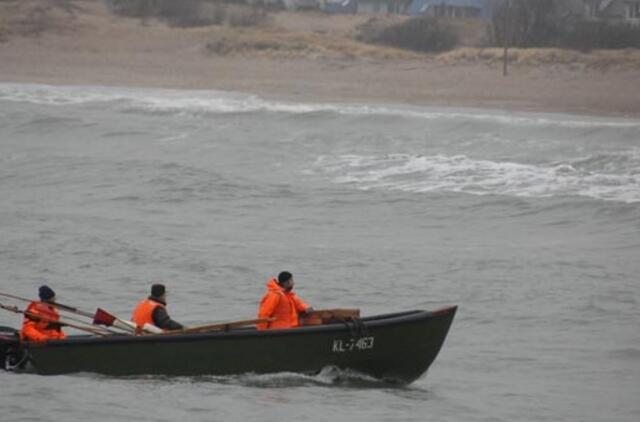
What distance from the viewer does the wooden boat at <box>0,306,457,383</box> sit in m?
13.9

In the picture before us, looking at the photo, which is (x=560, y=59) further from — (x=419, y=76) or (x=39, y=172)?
(x=39, y=172)

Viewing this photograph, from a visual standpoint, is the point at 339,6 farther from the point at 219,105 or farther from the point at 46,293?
the point at 46,293

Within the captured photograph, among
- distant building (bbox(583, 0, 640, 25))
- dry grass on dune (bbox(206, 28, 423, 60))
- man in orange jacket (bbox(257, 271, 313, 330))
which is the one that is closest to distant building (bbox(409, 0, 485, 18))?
distant building (bbox(583, 0, 640, 25))

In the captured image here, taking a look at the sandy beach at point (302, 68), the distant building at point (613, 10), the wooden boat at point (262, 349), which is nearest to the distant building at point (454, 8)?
the distant building at point (613, 10)

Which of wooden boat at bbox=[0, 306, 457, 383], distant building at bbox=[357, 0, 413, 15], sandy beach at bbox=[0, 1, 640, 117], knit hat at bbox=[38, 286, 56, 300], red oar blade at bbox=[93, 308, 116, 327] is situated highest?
distant building at bbox=[357, 0, 413, 15]

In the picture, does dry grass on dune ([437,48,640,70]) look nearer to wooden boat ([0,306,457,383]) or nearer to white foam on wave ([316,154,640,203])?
white foam on wave ([316,154,640,203])

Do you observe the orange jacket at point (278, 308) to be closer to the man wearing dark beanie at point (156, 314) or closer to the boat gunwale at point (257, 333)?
the boat gunwale at point (257, 333)

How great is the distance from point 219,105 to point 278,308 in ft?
82.4

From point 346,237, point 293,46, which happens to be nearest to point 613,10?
point 293,46

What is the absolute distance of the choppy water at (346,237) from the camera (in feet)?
46.4

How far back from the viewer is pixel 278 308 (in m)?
14.4

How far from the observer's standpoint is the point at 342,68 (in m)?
44.0

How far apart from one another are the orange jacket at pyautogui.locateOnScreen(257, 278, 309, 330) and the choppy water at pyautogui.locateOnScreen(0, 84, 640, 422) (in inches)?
21.3

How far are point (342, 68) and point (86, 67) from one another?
7911 millimetres
